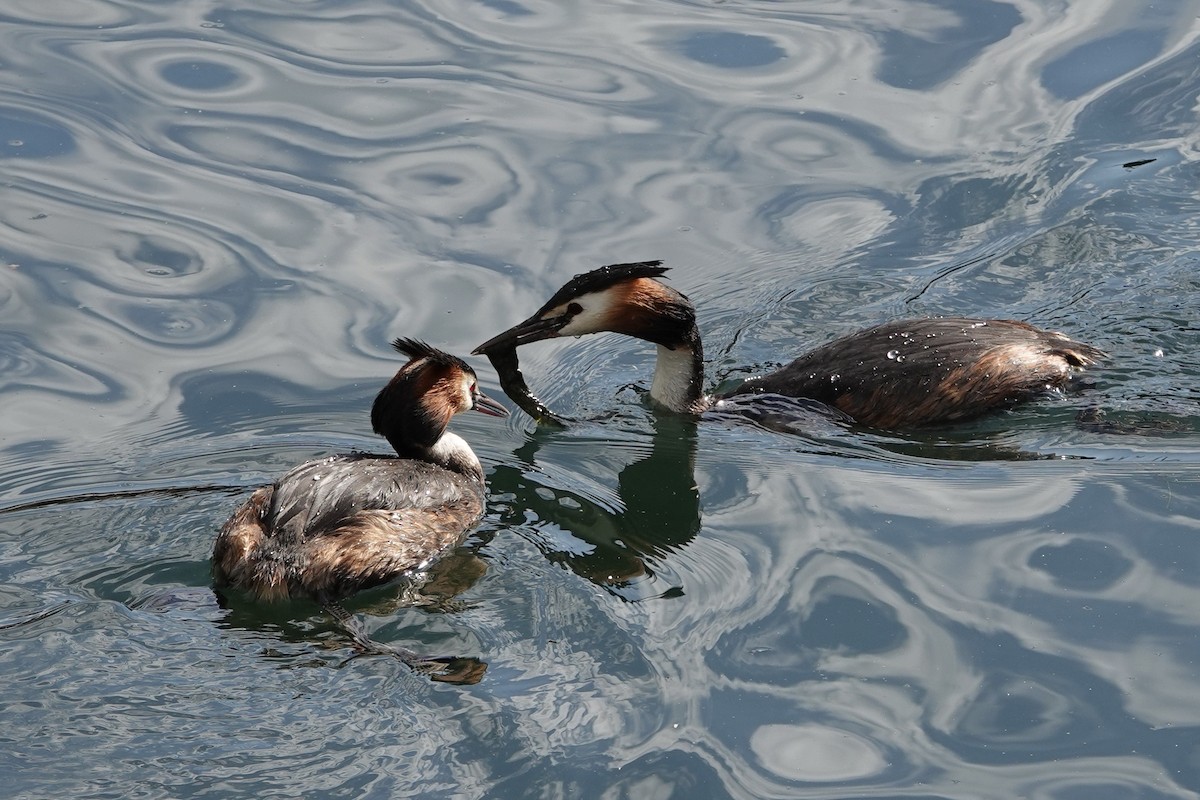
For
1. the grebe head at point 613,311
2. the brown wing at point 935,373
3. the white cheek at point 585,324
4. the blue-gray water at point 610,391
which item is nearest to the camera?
the blue-gray water at point 610,391

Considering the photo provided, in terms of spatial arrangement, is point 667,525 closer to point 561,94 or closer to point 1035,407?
point 1035,407

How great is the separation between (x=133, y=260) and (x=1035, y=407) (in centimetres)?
511

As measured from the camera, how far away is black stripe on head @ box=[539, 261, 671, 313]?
7.61 meters

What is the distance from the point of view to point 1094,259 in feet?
29.4

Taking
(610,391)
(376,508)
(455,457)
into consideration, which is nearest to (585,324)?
(610,391)

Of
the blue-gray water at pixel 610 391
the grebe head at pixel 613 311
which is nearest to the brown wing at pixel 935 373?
the blue-gray water at pixel 610 391

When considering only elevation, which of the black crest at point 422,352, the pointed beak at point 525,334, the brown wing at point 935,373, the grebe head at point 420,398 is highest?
the brown wing at point 935,373

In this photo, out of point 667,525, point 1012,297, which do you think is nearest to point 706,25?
point 1012,297

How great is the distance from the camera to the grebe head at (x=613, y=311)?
303 inches

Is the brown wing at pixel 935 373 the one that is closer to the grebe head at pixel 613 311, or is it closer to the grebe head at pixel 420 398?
the grebe head at pixel 613 311

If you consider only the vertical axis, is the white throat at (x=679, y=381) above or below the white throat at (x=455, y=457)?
above

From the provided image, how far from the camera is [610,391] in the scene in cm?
831

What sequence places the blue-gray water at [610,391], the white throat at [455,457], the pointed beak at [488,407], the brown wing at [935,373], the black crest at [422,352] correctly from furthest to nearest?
the brown wing at [935,373], the pointed beak at [488,407], the white throat at [455,457], the black crest at [422,352], the blue-gray water at [610,391]

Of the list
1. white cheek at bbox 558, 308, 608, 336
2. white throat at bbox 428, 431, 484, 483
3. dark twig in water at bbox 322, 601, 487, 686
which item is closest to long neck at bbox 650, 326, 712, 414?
white cheek at bbox 558, 308, 608, 336
